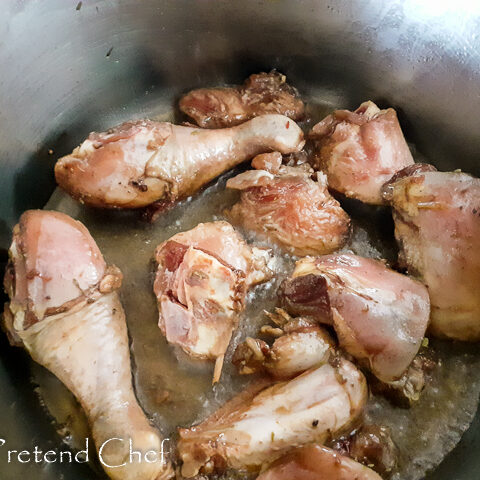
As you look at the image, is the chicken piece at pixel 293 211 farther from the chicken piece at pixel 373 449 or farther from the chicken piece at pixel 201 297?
the chicken piece at pixel 373 449

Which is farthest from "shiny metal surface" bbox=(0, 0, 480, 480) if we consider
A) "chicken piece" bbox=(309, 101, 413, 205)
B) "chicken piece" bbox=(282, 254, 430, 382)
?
"chicken piece" bbox=(282, 254, 430, 382)

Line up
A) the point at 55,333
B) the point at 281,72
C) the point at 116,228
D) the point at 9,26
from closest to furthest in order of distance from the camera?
the point at 55,333 < the point at 9,26 < the point at 116,228 < the point at 281,72

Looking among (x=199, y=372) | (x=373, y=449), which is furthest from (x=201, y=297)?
(x=373, y=449)

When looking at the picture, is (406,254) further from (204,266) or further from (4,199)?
(4,199)

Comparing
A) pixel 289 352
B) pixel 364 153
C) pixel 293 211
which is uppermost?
pixel 364 153

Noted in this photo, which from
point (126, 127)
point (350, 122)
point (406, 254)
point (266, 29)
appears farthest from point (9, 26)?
point (406, 254)

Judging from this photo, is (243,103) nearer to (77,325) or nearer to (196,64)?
(196,64)

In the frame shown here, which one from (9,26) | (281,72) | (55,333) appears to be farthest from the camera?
(281,72)

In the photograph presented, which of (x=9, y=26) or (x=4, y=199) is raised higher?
(x=9, y=26)
